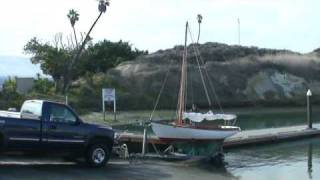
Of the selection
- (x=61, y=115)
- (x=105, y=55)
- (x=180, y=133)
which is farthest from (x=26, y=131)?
(x=105, y=55)

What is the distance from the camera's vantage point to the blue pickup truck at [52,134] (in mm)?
19156

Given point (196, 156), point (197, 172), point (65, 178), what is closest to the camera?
point (65, 178)

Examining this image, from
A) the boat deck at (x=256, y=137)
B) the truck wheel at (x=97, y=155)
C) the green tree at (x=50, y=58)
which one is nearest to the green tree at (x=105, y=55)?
the green tree at (x=50, y=58)

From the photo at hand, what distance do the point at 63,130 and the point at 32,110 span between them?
1.13 metres

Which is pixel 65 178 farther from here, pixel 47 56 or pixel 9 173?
pixel 47 56

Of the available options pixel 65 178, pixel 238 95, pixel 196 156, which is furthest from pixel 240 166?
pixel 238 95

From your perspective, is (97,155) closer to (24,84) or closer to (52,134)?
(52,134)

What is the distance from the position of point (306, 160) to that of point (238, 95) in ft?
129

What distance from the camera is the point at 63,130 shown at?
20.4 metres

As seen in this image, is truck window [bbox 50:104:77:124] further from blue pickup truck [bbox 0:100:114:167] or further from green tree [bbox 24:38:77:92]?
green tree [bbox 24:38:77:92]

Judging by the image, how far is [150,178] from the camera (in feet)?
66.4

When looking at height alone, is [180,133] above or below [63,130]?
below

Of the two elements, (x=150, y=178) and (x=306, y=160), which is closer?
(x=150, y=178)

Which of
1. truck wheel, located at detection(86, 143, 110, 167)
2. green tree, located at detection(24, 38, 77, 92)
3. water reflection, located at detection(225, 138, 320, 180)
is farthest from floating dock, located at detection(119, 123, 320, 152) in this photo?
green tree, located at detection(24, 38, 77, 92)
